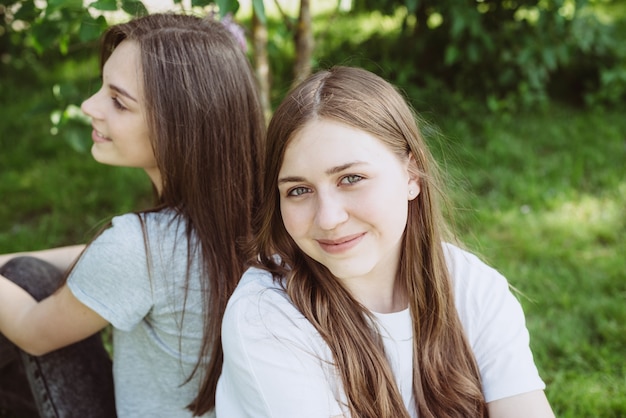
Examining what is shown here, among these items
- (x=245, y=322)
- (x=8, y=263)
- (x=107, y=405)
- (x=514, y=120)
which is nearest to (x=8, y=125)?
(x=8, y=263)

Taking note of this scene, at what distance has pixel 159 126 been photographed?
1894 mm

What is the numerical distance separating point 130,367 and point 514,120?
120 inches

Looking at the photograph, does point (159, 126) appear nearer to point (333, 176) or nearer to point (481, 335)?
point (333, 176)

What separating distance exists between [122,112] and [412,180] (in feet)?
2.57

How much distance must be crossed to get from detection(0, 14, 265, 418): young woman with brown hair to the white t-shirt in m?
0.25

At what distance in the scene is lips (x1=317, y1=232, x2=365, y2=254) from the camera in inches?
62.0

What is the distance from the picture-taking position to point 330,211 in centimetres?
154

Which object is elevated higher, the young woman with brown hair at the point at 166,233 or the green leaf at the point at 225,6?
the green leaf at the point at 225,6

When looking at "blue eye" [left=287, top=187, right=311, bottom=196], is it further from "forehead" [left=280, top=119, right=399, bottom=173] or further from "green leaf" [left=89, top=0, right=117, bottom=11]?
"green leaf" [left=89, top=0, right=117, bottom=11]

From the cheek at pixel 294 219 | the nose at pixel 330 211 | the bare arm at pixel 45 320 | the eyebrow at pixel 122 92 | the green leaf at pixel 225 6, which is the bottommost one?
the bare arm at pixel 45 320

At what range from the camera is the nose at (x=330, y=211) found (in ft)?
5.04

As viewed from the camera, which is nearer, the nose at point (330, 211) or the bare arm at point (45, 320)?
the nose at point (330, 211)

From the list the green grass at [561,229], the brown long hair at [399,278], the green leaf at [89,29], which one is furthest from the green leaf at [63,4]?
the green grass at [561,229]

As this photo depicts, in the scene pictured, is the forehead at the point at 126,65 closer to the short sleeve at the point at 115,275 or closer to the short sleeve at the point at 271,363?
the short sleeve at the point at 115,275
